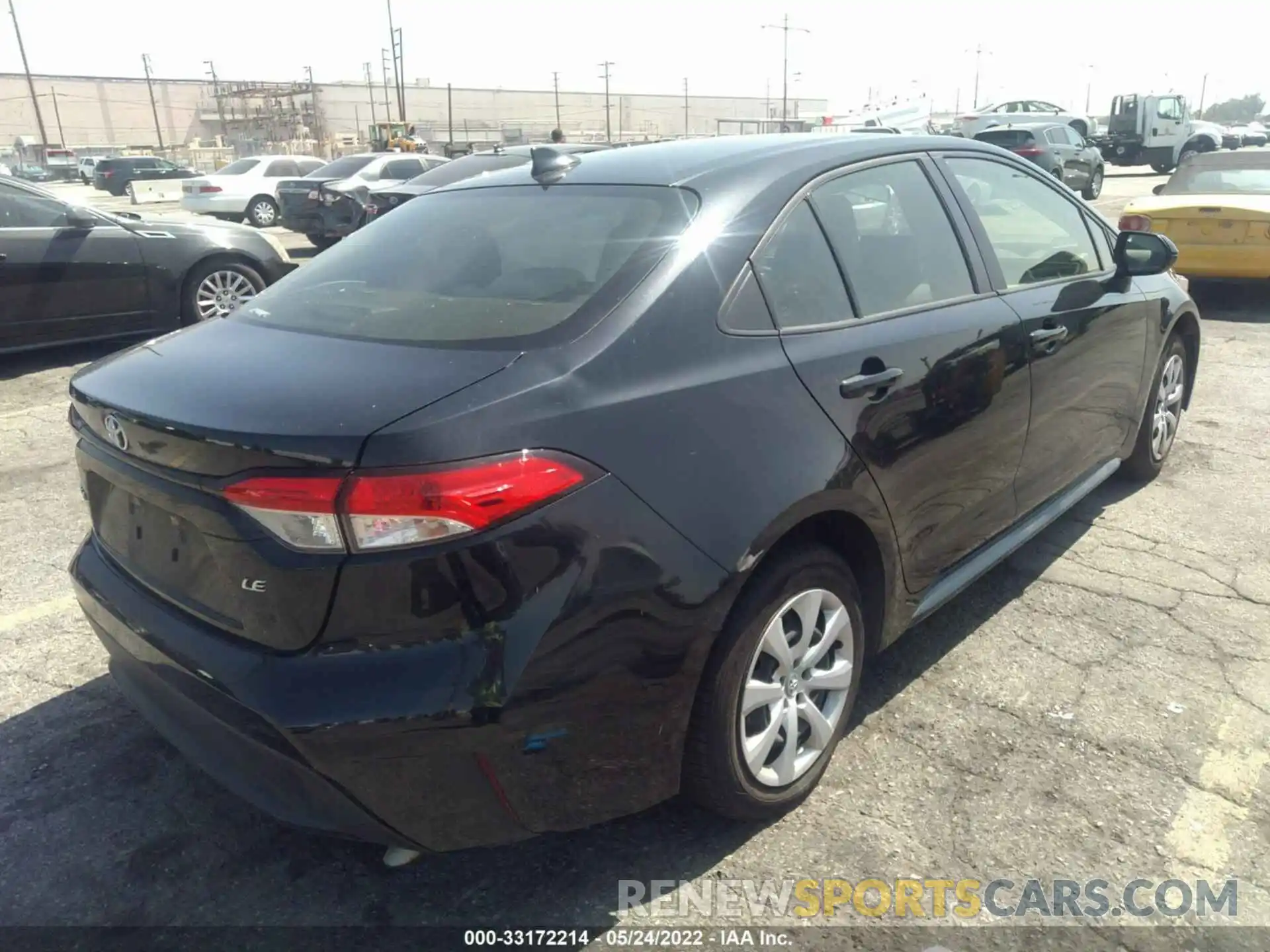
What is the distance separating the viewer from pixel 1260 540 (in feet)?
14.0

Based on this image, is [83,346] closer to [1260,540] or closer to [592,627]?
[592,627]

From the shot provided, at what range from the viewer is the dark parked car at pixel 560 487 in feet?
6.13

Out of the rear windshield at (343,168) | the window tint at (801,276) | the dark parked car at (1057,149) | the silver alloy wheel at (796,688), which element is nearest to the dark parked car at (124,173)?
the rear windshield at (343,168)

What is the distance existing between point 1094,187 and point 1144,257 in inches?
802

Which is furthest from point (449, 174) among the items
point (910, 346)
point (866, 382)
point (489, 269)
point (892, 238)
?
point (866, 382)

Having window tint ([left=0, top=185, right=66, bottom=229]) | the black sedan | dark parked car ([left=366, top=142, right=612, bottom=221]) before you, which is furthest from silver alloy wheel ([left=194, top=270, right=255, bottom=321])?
dark parked car ([left=366, top=142, right=612, bottom=221])

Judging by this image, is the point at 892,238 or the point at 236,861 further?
the point at 892,238

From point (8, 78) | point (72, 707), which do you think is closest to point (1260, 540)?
point (72, 707)

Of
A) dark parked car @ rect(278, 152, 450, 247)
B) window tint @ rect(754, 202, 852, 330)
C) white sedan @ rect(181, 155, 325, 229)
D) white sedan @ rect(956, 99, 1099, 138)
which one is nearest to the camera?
window tint @ rect(754, 202, 852, 330)

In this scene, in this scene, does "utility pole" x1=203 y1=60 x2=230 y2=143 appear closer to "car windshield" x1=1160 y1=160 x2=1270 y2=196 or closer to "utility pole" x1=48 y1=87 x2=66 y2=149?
"utility pole" x1=48 y1=87 x2=66 y2=149

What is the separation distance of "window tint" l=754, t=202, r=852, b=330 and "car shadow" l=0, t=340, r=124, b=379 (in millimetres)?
6766

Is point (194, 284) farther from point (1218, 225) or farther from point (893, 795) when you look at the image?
point (1218, 225)

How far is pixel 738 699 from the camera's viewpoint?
2293mm

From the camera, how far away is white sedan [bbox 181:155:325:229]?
20.9 metres
